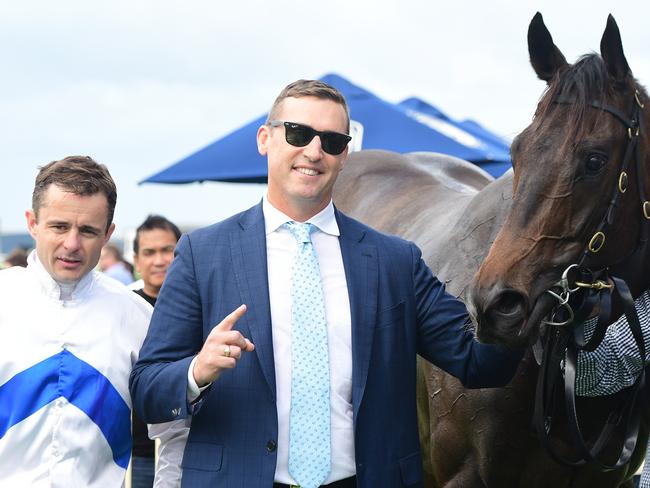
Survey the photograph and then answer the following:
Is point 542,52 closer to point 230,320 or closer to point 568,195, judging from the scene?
point 568,195

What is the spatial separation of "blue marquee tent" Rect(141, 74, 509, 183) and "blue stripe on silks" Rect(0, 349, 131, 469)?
226 inches

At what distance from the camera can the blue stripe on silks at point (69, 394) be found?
9.14 ft

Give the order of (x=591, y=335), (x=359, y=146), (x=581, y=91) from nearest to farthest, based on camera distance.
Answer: (x=581, y=91) → (x=591, y=335) → (x=359, y=146)

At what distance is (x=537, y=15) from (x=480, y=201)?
111cm

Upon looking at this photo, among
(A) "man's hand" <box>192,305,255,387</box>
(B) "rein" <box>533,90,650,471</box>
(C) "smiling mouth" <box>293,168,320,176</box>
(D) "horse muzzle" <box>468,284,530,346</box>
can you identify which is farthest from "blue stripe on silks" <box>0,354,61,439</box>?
(B) "rein" <box>533,90,650,471</box>

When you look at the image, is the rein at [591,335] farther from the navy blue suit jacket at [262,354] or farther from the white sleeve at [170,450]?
the white sleeve at [170,450]

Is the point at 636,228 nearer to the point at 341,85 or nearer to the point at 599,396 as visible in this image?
the point at 599,396

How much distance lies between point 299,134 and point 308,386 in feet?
2.30

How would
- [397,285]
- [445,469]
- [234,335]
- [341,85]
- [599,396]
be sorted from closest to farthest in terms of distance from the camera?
[234,335]
[397,285]
[599,396]
[445,469]
[341,85]

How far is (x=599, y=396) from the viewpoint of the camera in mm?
3516

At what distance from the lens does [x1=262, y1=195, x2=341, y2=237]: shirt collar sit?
300cm

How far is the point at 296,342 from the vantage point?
2838 mm

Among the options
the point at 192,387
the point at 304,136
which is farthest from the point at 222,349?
the point at 304,136

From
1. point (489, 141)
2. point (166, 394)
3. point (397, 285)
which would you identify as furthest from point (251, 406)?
point (489, 141)
